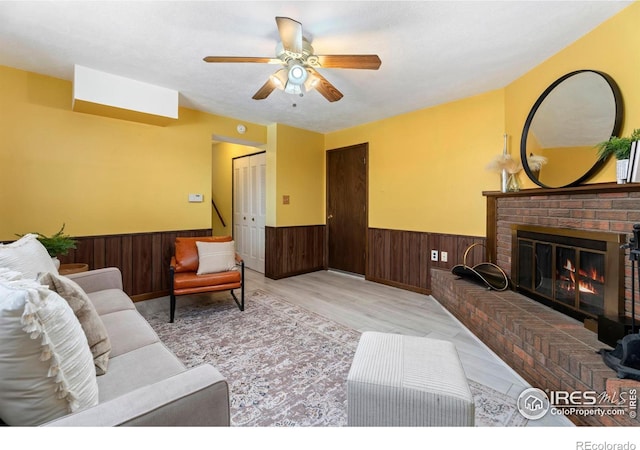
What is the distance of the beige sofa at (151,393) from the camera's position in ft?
2.46

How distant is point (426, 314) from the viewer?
3.02m

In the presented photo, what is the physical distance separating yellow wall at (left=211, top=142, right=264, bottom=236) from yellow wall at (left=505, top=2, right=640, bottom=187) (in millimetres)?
4979

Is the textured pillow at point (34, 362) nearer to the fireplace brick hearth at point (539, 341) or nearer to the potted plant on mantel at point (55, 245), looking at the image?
the potted plant on mantel at point (55, 245)

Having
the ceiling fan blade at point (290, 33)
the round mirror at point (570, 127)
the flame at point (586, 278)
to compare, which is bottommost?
the flame at point (586, 278)

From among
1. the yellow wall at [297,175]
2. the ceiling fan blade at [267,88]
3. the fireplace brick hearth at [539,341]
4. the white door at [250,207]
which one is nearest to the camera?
the fireplace brick hearth at [539,341]

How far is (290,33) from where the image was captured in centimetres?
179

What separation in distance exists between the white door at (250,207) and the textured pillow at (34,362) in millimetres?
3999

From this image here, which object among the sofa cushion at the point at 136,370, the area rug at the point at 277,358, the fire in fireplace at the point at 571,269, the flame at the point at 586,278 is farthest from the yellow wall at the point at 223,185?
the flame at the point at 586,278

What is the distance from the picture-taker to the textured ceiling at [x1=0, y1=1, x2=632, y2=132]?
1813 mm

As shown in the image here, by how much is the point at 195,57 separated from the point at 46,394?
8.28 feet

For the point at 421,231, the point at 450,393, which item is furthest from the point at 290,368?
the point at 421,231

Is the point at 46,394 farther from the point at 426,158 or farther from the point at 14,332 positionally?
the point at 426,158

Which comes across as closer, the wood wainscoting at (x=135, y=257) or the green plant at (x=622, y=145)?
the green plant at (x=622, y=145)

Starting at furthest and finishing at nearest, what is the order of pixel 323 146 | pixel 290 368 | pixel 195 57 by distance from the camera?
1. pixel 323 146
2. pixel 195 57
3. pixel 290 368
